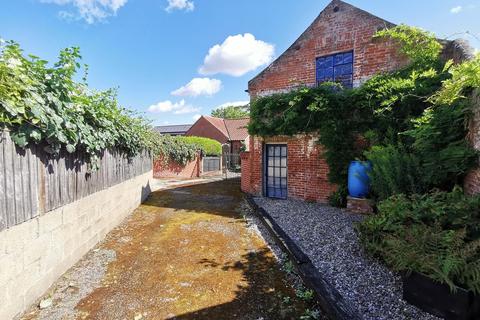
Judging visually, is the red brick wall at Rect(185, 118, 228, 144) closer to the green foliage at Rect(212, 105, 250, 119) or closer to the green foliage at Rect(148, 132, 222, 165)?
the green foliage at Rect(148, 132, 222, 165)

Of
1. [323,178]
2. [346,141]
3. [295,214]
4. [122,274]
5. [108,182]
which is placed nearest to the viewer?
[122,274]

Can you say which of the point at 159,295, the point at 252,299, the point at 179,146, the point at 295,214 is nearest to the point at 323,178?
the point at 295,214

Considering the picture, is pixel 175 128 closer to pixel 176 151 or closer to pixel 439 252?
pixel 176 151

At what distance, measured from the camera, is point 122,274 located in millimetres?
3918

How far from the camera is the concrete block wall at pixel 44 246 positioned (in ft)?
8.93

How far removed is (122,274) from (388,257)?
3729 millimetres

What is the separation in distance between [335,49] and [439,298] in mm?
7394

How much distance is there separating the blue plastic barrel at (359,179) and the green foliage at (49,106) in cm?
571

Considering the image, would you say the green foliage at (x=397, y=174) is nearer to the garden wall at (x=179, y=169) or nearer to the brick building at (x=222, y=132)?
the garden wall at (x=179, y=169)

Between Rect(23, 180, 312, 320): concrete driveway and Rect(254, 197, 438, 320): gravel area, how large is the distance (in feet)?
2.11

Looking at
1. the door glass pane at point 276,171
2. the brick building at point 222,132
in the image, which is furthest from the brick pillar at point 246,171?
the brick building at point 222,132

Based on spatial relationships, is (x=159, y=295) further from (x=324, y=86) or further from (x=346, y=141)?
(x=324, y=86)

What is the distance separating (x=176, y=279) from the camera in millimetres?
3748

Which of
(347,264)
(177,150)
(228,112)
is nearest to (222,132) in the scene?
(177,150)
